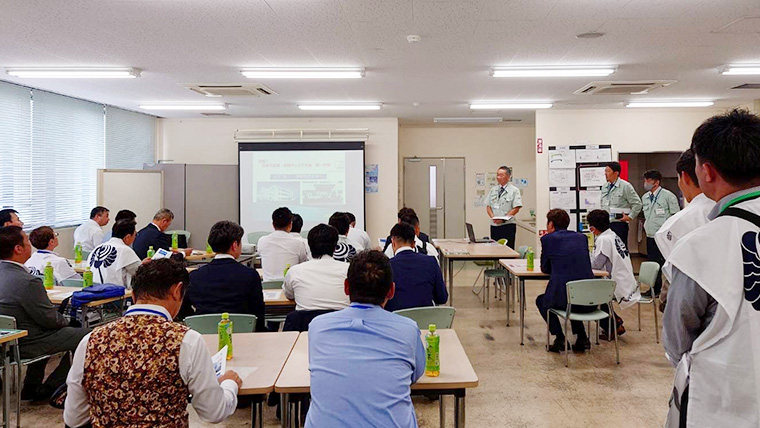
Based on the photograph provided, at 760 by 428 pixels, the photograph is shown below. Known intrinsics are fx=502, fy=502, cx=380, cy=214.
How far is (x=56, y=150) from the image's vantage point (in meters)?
7.06

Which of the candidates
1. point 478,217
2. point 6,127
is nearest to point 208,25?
point 6,127

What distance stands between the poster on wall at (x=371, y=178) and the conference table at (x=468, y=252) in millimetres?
2669

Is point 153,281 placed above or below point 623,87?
below

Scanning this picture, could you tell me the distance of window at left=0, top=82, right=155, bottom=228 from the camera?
6262 millimetres

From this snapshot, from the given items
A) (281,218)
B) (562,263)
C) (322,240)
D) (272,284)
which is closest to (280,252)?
(281,218)

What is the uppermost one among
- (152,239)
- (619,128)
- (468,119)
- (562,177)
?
(468,119)

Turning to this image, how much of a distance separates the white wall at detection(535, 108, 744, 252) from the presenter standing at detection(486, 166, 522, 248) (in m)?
1.44

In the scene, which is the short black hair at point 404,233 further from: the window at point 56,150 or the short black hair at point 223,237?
the window at point 56,150

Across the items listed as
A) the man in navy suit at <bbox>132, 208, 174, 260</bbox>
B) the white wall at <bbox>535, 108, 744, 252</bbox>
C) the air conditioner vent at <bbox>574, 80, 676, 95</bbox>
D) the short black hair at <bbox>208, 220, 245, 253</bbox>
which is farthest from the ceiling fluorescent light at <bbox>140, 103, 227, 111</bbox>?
the air conditioner vent at <bbox>574, 80, 676, 95</bbox>

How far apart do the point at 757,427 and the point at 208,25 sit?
170 inches

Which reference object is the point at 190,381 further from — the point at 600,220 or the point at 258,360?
the point at 600,220

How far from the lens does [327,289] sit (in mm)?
3189

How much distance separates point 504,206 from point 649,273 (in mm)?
2708

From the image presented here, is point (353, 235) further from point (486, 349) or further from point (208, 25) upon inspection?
point (208, 25)
